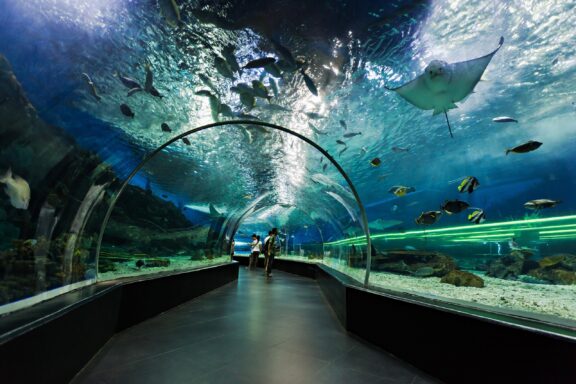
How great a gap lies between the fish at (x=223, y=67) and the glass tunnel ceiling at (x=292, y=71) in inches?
2.7

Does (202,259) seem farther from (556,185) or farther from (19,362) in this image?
(556,185)

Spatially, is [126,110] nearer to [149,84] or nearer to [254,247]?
[149,84]

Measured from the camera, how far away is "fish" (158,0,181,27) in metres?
3.10

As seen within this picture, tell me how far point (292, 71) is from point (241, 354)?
3889 millimetres

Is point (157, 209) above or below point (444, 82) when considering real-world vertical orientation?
below

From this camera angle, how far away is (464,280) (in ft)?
22.3

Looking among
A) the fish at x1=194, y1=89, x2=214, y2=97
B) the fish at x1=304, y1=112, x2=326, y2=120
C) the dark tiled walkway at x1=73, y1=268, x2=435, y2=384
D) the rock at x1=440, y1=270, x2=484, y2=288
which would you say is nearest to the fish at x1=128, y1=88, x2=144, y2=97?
the fish at x1=194, y1=89, x2=214, y2=97

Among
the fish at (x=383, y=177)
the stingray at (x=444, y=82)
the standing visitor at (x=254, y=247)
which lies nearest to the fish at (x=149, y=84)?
the stingray at (x=444, y=82)

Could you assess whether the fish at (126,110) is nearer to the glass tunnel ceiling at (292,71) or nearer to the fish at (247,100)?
the glass tunnel ceiling at (292,71)

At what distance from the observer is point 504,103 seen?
5.88 meters

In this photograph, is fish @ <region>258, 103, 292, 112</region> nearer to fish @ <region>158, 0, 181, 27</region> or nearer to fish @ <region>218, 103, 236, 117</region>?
fish @ <region>218, 103, 236, 117</region>

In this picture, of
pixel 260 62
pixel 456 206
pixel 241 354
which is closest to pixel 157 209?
pixel 260 62

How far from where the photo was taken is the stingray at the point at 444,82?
13.1 ft

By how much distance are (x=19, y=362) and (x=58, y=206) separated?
8.32 feet
